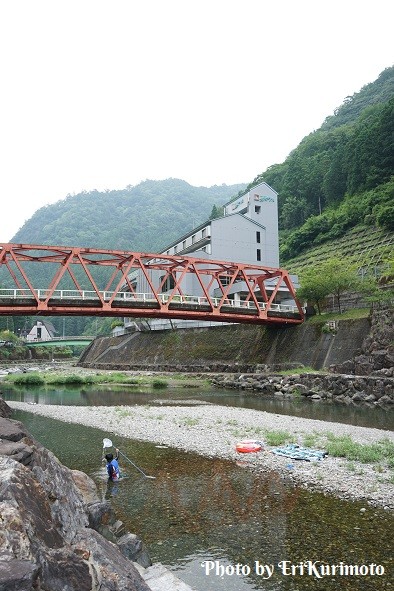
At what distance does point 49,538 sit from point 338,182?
81.1 m

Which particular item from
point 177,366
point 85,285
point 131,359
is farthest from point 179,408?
point 85,285

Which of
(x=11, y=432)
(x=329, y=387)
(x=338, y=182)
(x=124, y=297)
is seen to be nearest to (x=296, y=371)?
(x=329, y=387)

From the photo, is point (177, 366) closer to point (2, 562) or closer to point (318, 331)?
point (318, 331)

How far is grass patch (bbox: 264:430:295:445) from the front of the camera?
14234mm

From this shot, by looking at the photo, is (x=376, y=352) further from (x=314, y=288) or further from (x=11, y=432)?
(x=11, y=432)

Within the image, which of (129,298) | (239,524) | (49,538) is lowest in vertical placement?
(239,524)

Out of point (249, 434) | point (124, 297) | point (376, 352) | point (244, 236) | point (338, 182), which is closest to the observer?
point (249, 434)

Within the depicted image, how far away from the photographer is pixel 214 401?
2716 cm

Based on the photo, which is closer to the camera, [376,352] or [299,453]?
[299,453]

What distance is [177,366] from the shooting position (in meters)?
47.1

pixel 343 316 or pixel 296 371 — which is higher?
pixel 343 316

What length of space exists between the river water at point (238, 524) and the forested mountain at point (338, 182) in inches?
2092

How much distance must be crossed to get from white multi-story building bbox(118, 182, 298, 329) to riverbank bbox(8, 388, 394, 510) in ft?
93.0

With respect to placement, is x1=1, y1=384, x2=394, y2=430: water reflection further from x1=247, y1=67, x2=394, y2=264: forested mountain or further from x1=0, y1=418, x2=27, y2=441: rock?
x1=247, y1=67, x2=394, y2=264: forested mountain
